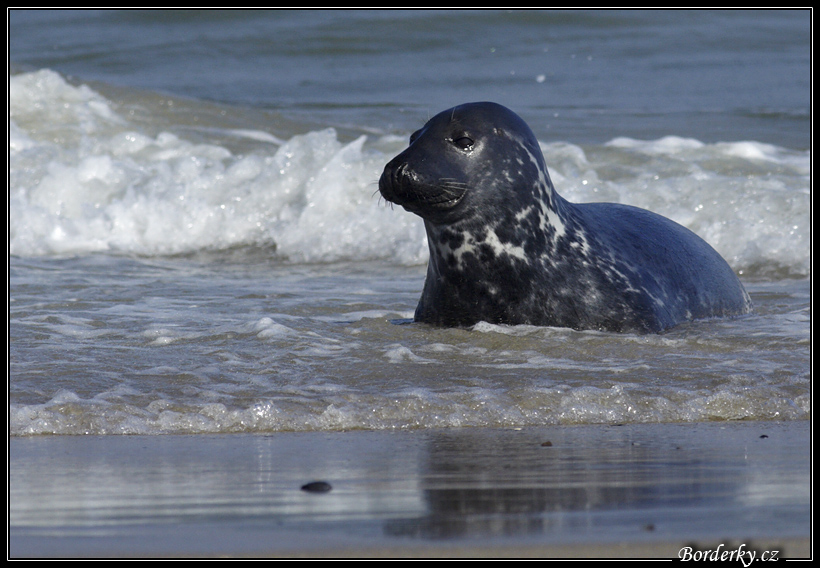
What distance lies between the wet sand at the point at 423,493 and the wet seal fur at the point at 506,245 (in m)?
1.49

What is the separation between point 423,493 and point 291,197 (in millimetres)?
6721

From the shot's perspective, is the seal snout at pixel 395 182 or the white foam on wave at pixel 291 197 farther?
the white foam on wave at pixel 291 197

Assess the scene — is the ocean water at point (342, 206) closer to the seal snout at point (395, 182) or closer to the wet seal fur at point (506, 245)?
the wet seal fur at point (506, 245)

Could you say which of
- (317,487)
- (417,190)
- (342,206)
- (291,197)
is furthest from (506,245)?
(291,197)

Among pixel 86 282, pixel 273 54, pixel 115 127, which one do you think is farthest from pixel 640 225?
pixel 273 54

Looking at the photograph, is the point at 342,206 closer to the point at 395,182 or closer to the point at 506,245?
the point at 506,245

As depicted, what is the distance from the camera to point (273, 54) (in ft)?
56.6

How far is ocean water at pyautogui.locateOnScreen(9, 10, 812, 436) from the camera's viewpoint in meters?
3.55

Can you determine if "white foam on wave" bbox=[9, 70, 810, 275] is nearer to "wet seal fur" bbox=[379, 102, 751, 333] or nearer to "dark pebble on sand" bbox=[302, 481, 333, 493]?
"wet seal fur" bbox=[379, 102, 751, 333]

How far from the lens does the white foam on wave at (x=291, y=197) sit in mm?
8172

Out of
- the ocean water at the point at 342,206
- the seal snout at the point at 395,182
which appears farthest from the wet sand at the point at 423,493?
the seal snout at the point at 395,182

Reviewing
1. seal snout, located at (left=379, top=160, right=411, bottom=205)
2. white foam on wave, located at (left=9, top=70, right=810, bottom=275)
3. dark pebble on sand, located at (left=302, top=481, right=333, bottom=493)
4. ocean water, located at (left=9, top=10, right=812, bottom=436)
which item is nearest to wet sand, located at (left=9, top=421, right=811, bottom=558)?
dark pebble on sand, located at (left=302, top=481, right=333, bottom=493)

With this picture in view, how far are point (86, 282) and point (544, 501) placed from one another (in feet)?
15.2

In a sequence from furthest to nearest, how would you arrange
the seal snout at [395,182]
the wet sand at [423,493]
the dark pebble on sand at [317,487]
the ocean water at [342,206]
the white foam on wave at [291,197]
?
the white foam on wave at [291,197] → the seal snout at [395,182] → the ocean water at [342,206] → the dark pebble on sand at [317,487] → the wet sand at [423,493]
